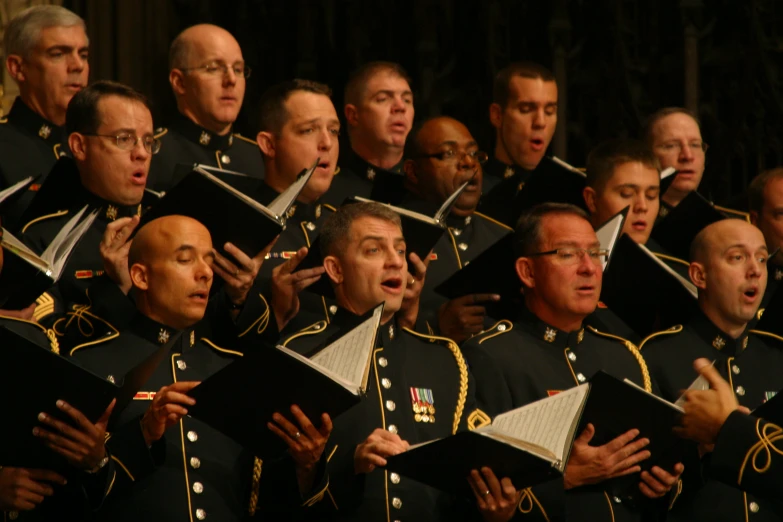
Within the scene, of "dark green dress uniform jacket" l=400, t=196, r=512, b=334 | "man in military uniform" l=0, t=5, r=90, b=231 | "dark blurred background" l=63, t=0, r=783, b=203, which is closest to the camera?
"dark green dress uniform jacket" l=400, t=196, r=512, b=334

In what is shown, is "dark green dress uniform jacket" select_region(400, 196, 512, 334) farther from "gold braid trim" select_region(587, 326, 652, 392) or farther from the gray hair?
the gray hair

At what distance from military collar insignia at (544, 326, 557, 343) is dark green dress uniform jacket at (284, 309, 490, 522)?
31 cm

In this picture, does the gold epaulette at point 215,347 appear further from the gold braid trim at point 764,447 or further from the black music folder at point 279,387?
the gold braid trim at point 764,447

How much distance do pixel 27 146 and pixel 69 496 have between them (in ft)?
5.57

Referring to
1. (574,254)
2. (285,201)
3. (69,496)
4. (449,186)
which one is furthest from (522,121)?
(69,496)

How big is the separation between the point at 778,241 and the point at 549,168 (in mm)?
974

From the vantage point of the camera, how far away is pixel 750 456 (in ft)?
12.3

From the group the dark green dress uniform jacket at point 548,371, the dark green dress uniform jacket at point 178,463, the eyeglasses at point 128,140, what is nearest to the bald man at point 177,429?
the dark green dress uniform jacket at point 178,463

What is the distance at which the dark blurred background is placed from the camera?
259 inches

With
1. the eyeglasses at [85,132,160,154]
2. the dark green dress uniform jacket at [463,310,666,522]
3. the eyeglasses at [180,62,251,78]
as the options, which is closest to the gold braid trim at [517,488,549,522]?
the dark green dress uniform jacket at [463,310,666,522]

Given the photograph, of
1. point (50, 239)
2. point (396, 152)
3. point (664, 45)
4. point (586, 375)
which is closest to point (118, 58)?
point (396, 152)

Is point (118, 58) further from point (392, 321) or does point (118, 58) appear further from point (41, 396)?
point (41, 396)

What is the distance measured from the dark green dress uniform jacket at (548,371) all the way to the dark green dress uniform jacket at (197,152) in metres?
1.39

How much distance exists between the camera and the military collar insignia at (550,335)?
410cm
